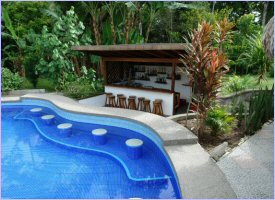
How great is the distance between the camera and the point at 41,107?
454 inches

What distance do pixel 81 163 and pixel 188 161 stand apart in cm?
304

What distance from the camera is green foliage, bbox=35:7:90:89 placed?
13.0 meters

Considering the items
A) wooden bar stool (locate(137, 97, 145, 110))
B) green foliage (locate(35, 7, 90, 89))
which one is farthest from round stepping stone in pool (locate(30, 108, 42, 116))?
wooden bar stool (locate(137, 97, 145, 110))

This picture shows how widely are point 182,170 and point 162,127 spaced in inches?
92.3

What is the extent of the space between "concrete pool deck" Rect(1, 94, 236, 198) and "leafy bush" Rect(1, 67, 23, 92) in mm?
7580

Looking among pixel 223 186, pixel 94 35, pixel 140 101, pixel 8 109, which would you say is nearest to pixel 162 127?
pixel 223 186

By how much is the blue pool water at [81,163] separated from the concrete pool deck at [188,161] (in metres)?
0.28

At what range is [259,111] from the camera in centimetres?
730

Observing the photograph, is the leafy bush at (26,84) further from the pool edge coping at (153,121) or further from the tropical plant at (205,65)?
the tropical plant at (205,65)

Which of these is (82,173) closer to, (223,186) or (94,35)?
(223,186)

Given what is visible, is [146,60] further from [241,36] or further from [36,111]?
[241,36]

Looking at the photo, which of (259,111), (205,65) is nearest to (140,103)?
(259,111)

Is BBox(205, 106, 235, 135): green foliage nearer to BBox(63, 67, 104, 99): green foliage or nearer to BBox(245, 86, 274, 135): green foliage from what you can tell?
BBox(245, 86, 274, 135): green foliage

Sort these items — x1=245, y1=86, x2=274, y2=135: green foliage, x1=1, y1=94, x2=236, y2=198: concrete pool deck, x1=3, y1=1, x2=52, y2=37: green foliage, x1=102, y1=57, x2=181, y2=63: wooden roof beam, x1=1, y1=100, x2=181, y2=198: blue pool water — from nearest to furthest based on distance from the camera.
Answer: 1. x1=1, y1=94, x2=236, y2=198: concrete pool deck
2. x1=1, y1=100, x2=181, y2=198: blue pool water
3. x1=245, y1=86, x2=274, y2=135: green foliage
4. x1=102, y1=57, x2=181, y2=63: wooden roof beam
5. x1=3, y1=1, x2=52, y2=37: green foliage
